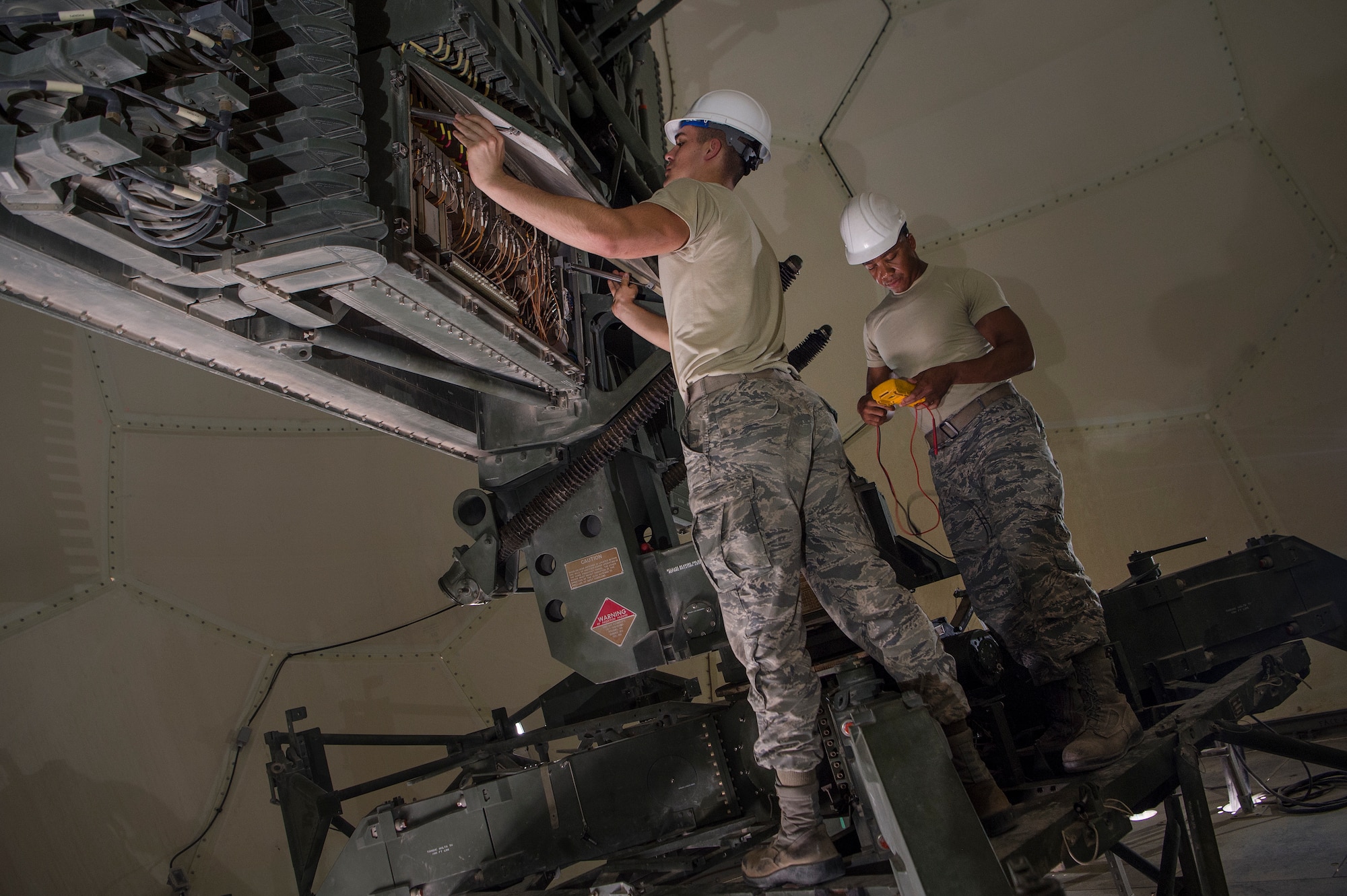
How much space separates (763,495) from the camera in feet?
8.54

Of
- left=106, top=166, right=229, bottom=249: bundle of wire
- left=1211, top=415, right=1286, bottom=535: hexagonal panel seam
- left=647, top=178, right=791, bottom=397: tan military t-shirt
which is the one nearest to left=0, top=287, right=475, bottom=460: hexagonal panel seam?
left=106, top=166, right=229, bottom=249: bundle of wire

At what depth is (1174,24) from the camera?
6.75 metres

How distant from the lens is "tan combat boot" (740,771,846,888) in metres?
2.33

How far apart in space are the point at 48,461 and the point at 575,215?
5.21m

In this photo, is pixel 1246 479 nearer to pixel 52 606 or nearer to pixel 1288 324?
pixel 1288 324

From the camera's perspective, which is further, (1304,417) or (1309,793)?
(1304,417)

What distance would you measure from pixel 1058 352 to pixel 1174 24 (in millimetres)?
2798

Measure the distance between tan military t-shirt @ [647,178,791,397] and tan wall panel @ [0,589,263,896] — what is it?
5.08m

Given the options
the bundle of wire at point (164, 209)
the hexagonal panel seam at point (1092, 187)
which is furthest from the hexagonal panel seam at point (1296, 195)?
the bundle of wire at point (164, 209)

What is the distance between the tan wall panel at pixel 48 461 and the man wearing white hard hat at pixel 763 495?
4815mm

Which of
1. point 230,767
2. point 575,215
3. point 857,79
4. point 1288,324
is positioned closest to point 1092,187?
point 1288,324

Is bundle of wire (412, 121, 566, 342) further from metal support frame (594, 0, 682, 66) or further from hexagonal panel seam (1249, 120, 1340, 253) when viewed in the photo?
hexagonal panel seam (1249, 120, 1340, 253)

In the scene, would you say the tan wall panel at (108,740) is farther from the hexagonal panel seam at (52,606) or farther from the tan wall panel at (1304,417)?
the tan wall panel at (1304,417)

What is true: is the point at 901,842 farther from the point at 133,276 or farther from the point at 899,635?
the point at 133,276
